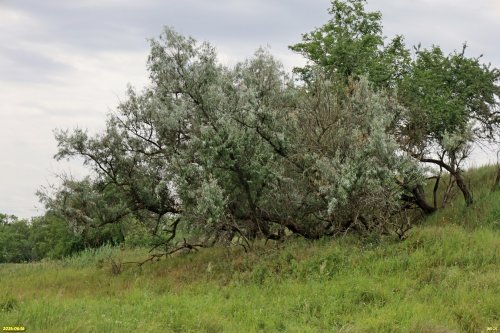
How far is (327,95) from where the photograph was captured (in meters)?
16.0

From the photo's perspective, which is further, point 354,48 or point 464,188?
point 354,48

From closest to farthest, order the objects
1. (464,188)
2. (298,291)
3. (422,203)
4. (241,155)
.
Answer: (298,291) < (241,155) < (464,188) < (422,203)

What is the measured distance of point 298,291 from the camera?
38.1 feet

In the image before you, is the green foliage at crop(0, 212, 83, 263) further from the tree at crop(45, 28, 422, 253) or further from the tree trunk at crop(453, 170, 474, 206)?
the tree trunk at crop(453, 170, 474, 206)

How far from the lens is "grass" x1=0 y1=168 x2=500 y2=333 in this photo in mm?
9289

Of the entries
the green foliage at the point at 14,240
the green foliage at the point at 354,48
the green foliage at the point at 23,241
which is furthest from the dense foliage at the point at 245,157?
the green foliage at the point at 14,240

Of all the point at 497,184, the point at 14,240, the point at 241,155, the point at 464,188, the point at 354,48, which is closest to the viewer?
the point at 241,155

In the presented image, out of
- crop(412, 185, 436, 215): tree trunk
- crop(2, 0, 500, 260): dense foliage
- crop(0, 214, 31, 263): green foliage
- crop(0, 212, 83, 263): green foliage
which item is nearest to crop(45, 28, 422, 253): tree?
crop(2, 0, 500, 260): dense foliage

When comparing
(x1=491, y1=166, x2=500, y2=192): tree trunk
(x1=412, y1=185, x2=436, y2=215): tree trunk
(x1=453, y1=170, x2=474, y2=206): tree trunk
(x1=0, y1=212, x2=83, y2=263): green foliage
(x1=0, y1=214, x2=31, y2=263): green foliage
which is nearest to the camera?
(x1=453, y1=170, x2=474, y2=206): tree trunk

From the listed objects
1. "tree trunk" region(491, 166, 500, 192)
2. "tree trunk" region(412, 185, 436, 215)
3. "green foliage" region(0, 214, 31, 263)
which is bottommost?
"green foliage" region(0, 214, 31, 263)

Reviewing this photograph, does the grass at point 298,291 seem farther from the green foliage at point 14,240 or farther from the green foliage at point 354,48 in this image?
the green foliage at point 14,240

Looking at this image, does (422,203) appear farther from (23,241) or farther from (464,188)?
(23,241)

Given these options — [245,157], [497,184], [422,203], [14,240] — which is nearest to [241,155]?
[245,157]

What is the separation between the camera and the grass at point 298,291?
9.29 metres
